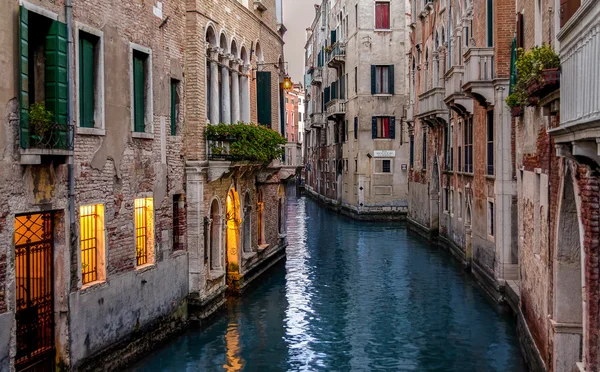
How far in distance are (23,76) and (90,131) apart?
1804 millimetres

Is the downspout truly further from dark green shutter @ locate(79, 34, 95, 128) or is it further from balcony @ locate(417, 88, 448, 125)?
balcony @ locate(417, 88, 448, 125)

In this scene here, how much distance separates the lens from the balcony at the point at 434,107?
26.5 meters

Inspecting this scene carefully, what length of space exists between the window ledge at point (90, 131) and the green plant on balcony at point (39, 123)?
907 millimetres

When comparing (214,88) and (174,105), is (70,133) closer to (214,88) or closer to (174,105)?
(174,105)

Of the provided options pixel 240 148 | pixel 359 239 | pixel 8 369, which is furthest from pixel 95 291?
pixel 359 239

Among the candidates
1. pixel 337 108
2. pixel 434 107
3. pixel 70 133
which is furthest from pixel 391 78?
pixel 70 133

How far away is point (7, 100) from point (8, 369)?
3.06m

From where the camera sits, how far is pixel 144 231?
12680 mm

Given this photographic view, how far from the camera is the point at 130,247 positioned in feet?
38.9

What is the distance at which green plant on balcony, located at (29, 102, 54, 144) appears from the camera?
874 cm

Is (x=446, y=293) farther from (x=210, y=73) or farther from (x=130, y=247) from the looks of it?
(x=130, y=247)

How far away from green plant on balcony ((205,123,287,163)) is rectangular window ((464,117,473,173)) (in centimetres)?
603

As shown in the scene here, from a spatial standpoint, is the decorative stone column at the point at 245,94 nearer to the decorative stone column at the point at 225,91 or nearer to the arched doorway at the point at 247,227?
the decorative stone column at the point at 225,91

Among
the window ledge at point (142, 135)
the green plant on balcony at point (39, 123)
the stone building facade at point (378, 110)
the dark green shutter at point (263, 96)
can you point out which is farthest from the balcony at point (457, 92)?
the stone building facade at point (378, 110)
